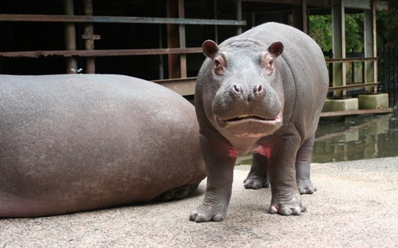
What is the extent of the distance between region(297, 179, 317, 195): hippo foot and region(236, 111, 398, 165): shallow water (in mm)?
3742

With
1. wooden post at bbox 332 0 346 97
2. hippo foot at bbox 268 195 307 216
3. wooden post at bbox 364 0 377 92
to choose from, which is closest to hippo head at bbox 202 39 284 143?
hippo foot at bbox 268 195 307 216

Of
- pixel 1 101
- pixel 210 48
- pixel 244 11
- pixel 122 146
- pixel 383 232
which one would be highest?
pixel 244 11

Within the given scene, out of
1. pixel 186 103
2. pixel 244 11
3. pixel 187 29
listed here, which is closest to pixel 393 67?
pixel 244 11

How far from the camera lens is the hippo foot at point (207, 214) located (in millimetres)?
3727

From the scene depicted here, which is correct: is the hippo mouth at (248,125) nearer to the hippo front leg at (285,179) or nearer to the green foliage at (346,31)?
the hippo front leg at (285,179)

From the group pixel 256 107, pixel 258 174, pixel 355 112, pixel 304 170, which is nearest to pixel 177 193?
pixel 258 174

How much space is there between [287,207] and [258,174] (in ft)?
3.60

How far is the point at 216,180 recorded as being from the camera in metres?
3.86

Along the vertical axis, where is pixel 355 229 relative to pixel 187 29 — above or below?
below

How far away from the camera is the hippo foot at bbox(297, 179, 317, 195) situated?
465cm

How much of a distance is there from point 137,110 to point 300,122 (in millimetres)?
1159

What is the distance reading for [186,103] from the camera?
14.9 ft

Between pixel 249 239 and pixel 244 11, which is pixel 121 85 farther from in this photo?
pixel 244 11

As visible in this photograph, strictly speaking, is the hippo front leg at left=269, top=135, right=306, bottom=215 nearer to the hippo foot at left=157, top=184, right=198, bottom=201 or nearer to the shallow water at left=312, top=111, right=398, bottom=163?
the hippo foot at left=157, top=184, right=198, bottom=201
